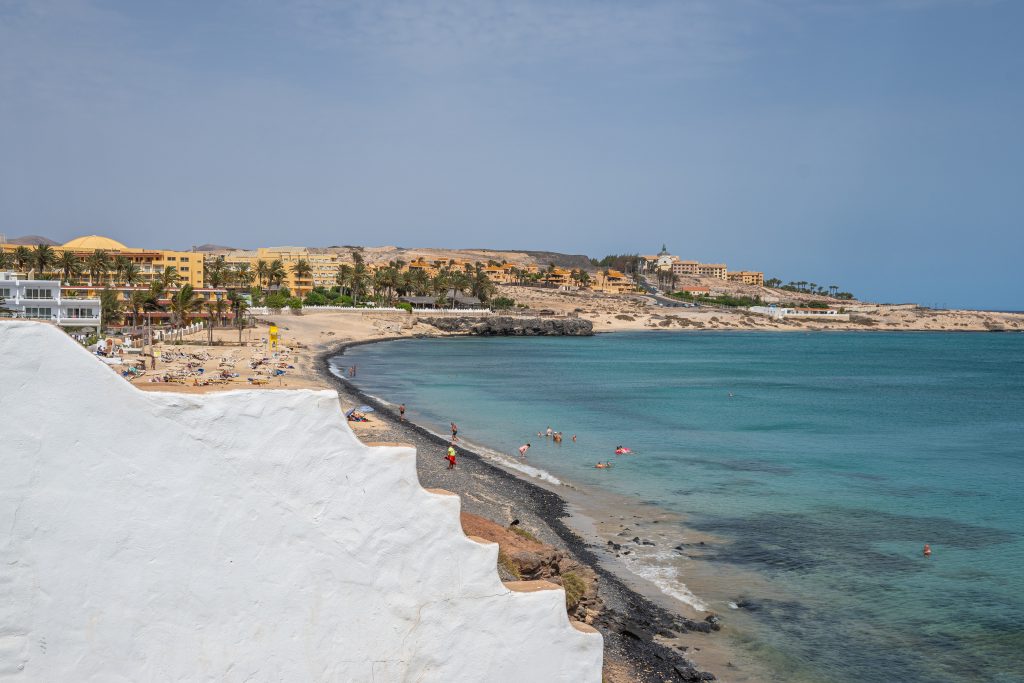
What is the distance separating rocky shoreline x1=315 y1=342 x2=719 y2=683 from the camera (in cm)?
1514

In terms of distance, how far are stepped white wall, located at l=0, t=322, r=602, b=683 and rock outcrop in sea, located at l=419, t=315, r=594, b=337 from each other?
125 meters

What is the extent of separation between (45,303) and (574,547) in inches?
2288

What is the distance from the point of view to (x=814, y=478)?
33406mm

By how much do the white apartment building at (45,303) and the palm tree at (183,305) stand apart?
8715mm

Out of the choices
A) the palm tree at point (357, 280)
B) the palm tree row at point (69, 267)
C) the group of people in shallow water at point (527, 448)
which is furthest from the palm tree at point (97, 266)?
the group of people in shallow water at point (527, 448)

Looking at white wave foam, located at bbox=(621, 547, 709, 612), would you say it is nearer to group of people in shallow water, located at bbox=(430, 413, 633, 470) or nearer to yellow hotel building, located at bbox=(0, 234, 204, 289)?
group of people in shallow water, located at bbox=(430, 413, 633, 470)

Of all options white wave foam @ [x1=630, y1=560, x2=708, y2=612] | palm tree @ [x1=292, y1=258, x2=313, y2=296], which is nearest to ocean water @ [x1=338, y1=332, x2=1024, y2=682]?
white wave foam @ [x1=630, y1=560, x2=708, y2=612]

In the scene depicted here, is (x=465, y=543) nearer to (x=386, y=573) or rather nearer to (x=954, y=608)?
(x=386, y=573)

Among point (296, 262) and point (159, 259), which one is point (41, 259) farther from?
point (296, 262)

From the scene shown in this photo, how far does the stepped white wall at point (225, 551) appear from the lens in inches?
204

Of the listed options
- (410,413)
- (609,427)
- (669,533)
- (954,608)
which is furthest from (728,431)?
(954,608)

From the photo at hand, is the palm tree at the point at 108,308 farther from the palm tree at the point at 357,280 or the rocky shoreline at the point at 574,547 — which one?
the palm tree at the point at 357,280

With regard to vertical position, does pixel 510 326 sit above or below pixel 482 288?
below

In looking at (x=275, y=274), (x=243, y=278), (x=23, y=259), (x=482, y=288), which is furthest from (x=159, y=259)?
(x=482, y=288)
